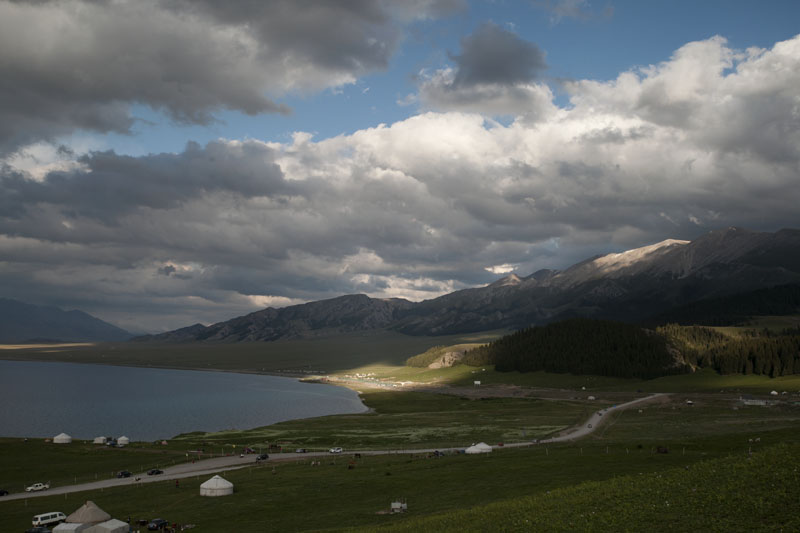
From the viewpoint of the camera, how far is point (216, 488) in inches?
2549

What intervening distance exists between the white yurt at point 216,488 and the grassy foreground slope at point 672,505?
31.6 meters

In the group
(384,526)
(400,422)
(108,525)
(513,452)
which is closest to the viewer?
(384,526)

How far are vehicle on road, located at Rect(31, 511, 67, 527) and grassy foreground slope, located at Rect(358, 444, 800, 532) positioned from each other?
3803 centimetres

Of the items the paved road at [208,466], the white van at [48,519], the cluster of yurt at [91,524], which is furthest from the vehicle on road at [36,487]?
the cluster of yurt at [91,524]

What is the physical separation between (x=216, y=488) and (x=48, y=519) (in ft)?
55.2

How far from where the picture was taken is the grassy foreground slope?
30.3 metres

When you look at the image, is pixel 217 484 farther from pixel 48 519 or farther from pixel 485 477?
pixel 485 477

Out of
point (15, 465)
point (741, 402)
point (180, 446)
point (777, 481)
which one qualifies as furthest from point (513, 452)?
point (741, 402)

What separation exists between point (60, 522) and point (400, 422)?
319 ft

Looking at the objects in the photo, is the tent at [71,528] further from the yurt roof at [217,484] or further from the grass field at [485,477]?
the yurt roof at [217,484]

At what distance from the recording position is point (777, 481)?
33.8 metres

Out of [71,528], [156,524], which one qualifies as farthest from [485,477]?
[71,528]

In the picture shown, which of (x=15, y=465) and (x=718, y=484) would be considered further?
(x=15, y=465)

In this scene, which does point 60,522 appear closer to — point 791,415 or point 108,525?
point 108,525
